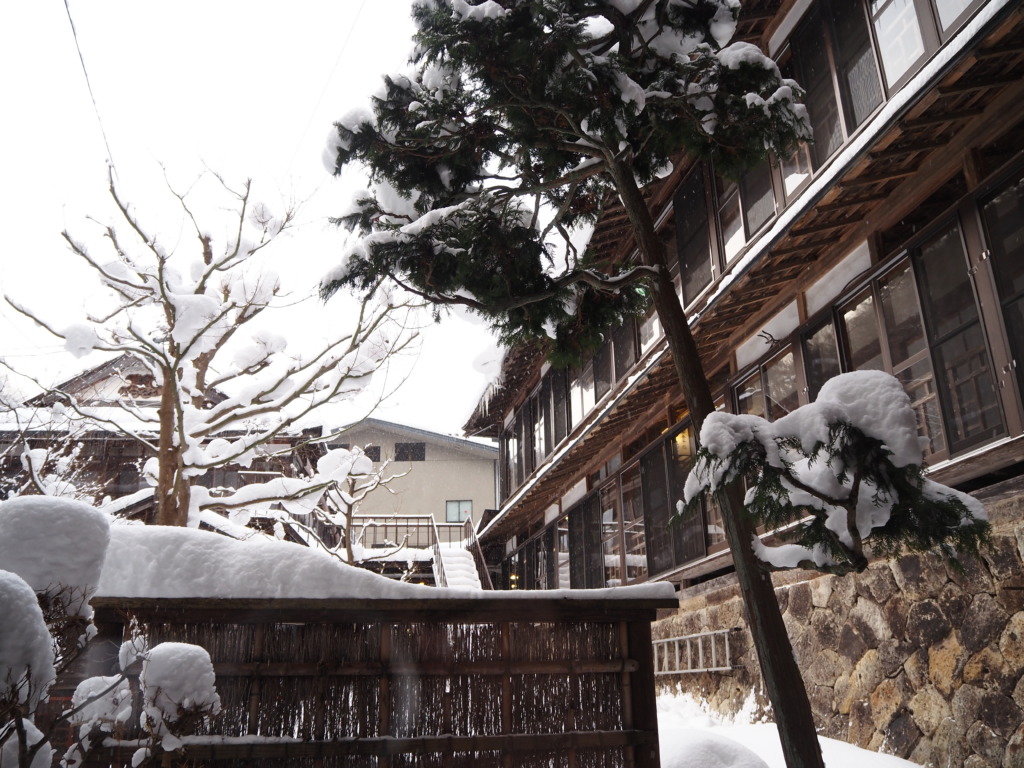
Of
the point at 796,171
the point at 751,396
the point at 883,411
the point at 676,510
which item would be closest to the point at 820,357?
the point at 751,396

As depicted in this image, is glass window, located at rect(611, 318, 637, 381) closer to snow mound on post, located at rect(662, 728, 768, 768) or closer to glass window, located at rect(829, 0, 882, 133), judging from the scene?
glass window, located at rect(829, 0, 882, 133)

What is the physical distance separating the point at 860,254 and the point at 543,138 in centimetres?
416

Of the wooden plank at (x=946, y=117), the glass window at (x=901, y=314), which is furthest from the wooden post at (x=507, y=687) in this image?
the wooden plank at (x=946, y=117)

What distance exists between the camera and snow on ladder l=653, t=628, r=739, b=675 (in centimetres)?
1045

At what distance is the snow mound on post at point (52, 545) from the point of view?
3334mm

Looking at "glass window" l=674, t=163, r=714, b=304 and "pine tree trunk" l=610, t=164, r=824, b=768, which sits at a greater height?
"glass window" l=674, t=163, r=714, b=304

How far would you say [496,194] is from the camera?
5.96 m

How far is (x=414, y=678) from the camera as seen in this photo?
4918 millimetres

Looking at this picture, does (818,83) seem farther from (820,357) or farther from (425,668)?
(425,668)

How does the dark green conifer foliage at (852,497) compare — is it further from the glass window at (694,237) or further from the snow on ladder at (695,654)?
the glass window at (694,237)

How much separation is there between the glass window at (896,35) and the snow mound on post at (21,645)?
7.43m

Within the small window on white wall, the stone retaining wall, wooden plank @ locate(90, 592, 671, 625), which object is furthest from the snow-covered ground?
the small window on white wall

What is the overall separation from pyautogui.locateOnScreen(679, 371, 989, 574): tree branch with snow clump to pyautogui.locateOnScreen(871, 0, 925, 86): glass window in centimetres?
458

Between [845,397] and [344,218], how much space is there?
4.50 metres
